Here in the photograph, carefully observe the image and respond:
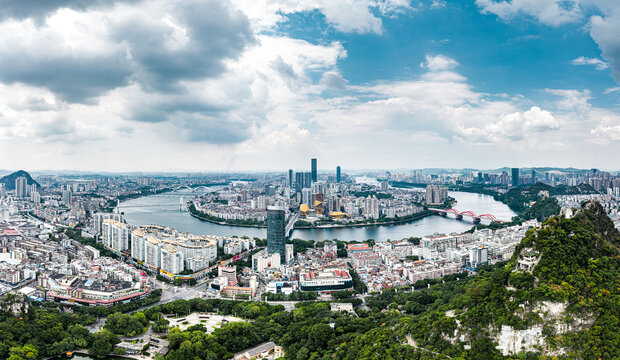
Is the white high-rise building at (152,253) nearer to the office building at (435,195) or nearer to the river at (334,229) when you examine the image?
the river at (334,229)

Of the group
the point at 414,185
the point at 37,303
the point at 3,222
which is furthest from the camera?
the point at 414,185

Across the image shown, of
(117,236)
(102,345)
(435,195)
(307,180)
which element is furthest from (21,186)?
(102,345)

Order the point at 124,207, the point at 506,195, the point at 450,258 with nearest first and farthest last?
the point at 450,258 < the point at 124,207 < the point at 506,195

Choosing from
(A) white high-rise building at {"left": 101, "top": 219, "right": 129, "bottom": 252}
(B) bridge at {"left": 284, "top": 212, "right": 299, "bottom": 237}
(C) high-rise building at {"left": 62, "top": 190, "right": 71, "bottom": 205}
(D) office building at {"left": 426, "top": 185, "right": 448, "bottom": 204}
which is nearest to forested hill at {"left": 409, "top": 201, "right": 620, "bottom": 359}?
(A) white high-rise building at {"left": 101, "top": 219, "right": 129, "bottom": 252}

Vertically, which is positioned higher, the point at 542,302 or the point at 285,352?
the point at 542,302

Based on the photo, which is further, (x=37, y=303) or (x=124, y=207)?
(x=124, y=207)

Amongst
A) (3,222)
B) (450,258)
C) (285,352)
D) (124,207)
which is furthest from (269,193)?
(285,352)

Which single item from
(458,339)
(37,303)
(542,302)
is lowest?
(37,303)

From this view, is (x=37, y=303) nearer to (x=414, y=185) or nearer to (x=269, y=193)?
(x=269, y=193)
